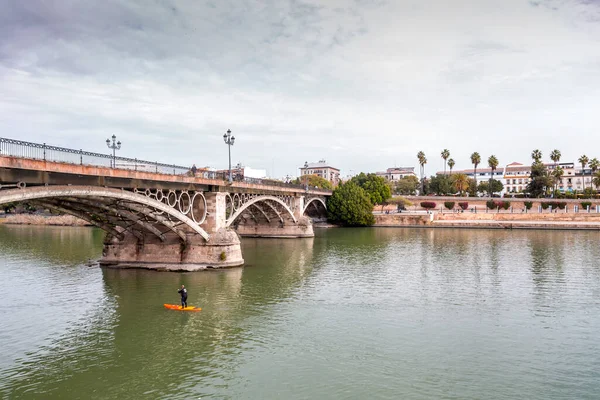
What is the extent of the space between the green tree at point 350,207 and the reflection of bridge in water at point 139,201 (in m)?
36.7

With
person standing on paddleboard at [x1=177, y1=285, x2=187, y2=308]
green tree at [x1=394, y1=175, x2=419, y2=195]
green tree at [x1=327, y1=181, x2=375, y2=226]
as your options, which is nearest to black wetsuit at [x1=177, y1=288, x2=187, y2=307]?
person standing on paddleboard at [x1=177, y1=285, x2=187, y2=308]

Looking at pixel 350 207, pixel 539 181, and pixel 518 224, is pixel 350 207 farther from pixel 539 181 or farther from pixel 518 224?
pixel 539 181

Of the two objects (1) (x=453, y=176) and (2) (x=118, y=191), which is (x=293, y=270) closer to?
(2) (x=118, y=191)

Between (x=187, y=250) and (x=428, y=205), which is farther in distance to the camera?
(x=428, y=205)

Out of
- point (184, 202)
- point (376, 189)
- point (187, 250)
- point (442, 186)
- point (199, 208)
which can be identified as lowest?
point (187, 250)

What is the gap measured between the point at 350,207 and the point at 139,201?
203 ft

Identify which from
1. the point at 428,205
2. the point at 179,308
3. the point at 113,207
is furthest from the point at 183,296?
the point at 428,205

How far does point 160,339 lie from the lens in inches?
802

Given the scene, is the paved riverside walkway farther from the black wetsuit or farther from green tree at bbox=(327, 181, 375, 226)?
the black wetsuit

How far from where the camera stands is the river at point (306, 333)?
15656 mm

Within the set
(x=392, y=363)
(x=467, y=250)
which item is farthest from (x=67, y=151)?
(x=467, y=250)

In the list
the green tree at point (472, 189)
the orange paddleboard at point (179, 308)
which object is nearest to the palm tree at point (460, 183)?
the green tree at point (472, 189)

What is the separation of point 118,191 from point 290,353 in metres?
15.2

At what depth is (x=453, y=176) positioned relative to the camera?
429 ft
